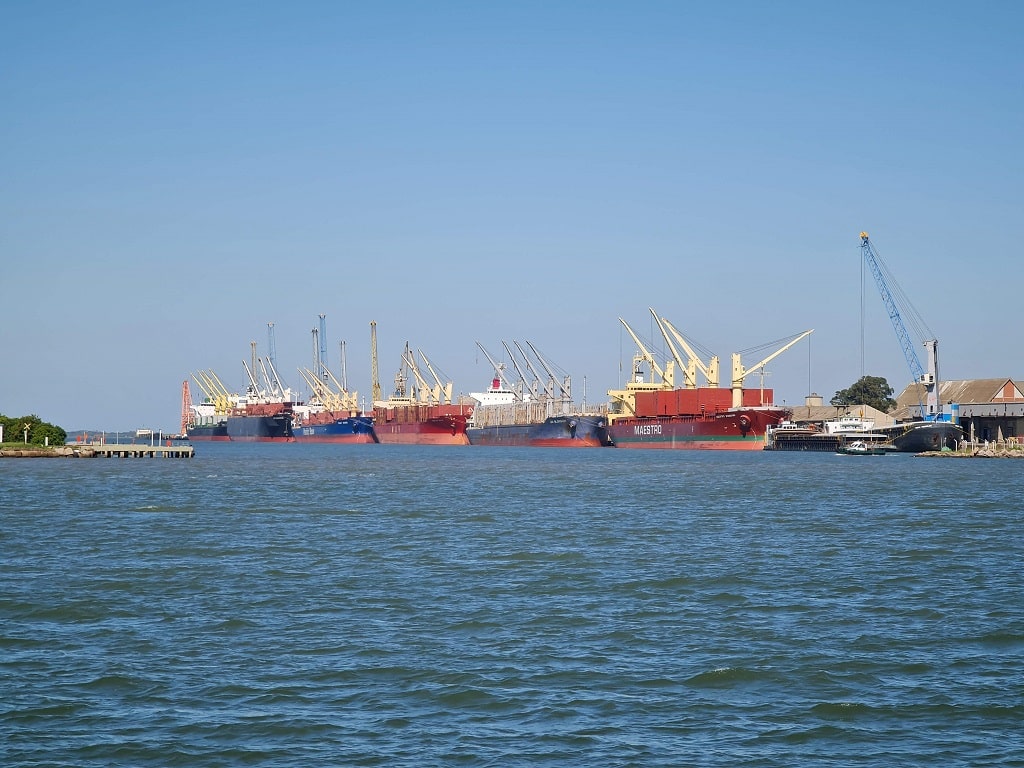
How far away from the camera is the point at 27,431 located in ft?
303

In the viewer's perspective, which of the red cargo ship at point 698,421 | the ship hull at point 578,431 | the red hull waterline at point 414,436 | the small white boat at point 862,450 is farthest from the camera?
the red hull waterline at point 414,436

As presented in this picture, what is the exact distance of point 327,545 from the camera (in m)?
30.9

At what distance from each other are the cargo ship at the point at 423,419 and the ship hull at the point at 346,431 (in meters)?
1.50

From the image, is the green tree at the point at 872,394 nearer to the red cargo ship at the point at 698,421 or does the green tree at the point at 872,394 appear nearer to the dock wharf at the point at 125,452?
the red cargo ship at the point at 698,421

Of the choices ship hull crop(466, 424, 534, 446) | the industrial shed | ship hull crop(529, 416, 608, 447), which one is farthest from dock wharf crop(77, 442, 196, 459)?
the industrial shed

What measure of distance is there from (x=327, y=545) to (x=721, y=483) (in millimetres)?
35649

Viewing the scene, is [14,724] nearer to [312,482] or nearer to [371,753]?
[371,753]

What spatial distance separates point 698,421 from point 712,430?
6.89 feet

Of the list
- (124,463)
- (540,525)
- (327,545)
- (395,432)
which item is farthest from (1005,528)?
(395,432)

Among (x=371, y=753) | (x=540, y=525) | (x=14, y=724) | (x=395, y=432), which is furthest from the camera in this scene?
(x=395, y=432)

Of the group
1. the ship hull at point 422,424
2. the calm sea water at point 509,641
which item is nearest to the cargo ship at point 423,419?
the ship hull at point 422,424

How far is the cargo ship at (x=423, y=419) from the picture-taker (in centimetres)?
16475

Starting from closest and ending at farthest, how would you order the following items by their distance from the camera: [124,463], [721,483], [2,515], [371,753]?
[371,753], [2,515], [721,483], [124,463]

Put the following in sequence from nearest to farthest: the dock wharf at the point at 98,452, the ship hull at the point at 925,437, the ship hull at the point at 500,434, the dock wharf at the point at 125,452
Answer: the dock wharf at the point at 98,452 → the dock wharf at the point at 125,452 → the ship hull at the point at 925,437 → the ship hull at the point at 500,434
